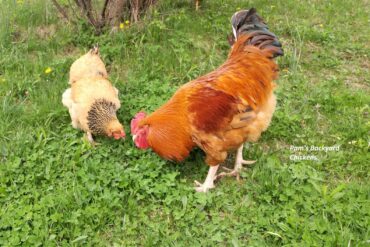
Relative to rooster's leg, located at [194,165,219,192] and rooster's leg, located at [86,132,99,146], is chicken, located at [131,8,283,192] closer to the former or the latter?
rooster's leg, located at [194,165,219,192]

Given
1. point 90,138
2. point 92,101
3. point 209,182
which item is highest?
point 92,101

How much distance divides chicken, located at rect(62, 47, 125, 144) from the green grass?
0.73 feet

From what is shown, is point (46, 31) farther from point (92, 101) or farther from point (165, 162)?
point (165, 162)

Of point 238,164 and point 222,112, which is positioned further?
point 238,164

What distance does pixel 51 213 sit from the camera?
340cm

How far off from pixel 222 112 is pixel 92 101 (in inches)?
58.1

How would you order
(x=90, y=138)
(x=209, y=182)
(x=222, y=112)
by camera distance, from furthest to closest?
(x=90, y=138)
(x=209, y=182)
(x=222, y=112)

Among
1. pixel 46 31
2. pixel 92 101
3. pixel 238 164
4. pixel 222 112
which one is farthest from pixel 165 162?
pixel 46 31

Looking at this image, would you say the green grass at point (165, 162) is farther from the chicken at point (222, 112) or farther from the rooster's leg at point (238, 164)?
the chicken at point (222, 112)

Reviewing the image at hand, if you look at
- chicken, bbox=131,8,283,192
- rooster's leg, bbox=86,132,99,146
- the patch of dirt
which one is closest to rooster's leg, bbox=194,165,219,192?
chicken, bbox=131,8,283,192

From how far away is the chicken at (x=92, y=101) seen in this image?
13.1 ft

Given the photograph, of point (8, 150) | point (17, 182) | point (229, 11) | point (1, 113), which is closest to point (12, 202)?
point (17, 182)

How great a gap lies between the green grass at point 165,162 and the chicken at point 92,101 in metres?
0.22

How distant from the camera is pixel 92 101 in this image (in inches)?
160
